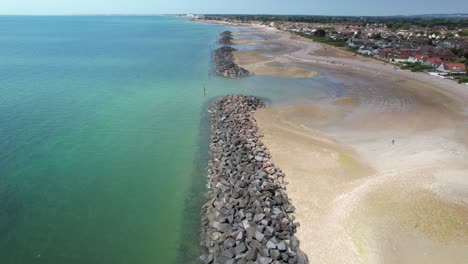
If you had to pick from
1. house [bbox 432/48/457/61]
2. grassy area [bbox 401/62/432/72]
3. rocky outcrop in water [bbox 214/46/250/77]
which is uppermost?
house [bbox 432/48/457/61]

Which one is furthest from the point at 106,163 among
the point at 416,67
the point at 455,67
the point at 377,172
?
the point at 455,67

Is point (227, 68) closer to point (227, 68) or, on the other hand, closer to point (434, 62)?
point (227, 68)

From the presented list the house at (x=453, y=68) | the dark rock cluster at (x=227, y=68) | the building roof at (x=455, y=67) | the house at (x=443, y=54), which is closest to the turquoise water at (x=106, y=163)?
the dark rock cluster at (x=227, y=68)

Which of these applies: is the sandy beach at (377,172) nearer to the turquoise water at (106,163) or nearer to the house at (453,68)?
the turquoise water at (106,163)

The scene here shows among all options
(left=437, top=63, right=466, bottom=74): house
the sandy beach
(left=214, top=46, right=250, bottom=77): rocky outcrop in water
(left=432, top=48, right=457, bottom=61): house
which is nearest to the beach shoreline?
the sandy beach

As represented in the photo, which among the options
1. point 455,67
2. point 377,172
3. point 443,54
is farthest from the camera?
point 443,54

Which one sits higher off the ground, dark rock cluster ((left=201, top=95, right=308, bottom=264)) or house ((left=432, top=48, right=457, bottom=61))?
house ((left=432, top=48, right=457, bottom=61))

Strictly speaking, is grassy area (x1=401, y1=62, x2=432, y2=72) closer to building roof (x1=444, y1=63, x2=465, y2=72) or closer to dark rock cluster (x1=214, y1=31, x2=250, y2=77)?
building roof (x1=444, y1=63, x2=465, y2=72)
